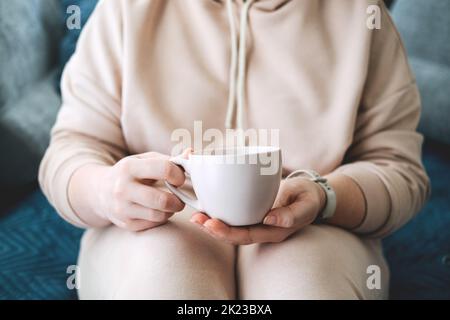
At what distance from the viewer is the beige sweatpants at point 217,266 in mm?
450

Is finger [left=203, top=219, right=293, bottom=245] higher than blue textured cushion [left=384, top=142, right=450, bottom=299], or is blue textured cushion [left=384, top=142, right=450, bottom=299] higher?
finger [left=203, top=219, right=293, bottom=245]

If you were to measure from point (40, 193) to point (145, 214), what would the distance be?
1.19 ft

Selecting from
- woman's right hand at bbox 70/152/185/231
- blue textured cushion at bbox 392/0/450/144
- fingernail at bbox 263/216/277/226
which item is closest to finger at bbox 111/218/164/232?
woman's right hand at bbox 70/152/185/231

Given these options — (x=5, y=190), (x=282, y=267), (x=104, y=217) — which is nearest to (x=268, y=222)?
(x=282, y=267)

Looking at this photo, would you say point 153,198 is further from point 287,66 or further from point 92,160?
point 287,66

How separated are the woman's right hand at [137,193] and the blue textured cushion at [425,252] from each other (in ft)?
1.05

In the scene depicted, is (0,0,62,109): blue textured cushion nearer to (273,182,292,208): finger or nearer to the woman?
the woman

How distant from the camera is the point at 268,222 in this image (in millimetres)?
457

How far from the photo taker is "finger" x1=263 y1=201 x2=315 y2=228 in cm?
46

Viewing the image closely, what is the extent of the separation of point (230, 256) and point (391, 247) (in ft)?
1.04

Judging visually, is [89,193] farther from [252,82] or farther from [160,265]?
[252,82]

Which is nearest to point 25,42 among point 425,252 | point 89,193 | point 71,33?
point 71,33

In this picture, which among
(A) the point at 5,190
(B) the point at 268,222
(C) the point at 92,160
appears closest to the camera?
(B) the point at 268,222

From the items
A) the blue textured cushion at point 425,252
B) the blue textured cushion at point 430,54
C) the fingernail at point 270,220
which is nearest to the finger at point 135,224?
the fingernail at point 270,220
